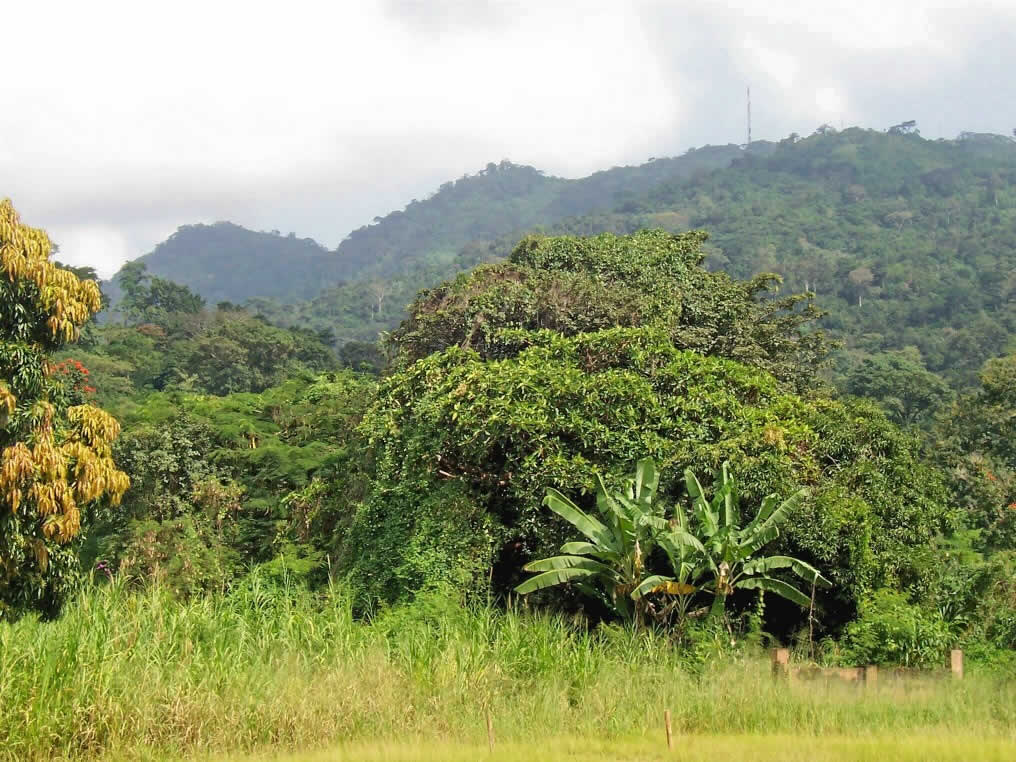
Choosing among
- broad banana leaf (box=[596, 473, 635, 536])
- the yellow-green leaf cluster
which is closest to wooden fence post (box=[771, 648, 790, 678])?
broad banana leaf (box=[596, 473, 635, 536])

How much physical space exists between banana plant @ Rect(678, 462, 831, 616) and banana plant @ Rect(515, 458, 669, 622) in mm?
426

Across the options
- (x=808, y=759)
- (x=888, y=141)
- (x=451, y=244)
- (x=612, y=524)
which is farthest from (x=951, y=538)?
(x=451, y=244)

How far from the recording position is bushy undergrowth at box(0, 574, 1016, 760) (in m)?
8.98

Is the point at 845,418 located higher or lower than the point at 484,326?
lower

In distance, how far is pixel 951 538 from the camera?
17.9 m

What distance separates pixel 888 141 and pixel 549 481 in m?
147

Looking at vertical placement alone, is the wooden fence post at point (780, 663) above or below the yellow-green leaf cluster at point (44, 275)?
below

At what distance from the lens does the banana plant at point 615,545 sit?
1283cm

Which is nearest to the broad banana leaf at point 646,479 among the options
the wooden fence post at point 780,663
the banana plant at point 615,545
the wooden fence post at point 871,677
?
the banana plant at point 615,545

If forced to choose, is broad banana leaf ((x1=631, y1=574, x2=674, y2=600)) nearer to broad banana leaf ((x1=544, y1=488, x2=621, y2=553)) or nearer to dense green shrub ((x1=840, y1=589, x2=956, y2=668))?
broad banana leaf ((x1=544, y1=488, x2=621, y2=553))

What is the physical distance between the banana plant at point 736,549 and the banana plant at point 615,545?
43cm

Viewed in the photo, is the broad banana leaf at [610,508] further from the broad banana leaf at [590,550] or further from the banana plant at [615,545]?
the broad banana leaf at [590,550]

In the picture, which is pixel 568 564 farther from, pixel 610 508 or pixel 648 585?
pixel 648 585

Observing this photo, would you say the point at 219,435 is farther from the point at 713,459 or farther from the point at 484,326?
Result: the point at 713,459
